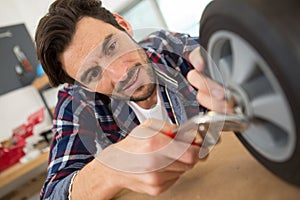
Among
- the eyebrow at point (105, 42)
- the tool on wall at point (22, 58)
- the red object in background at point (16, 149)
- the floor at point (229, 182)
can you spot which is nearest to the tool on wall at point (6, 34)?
the tool on wall at point (22, 58)

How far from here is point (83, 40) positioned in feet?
2.17

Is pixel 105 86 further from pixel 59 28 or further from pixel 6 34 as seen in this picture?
pixel 6 34

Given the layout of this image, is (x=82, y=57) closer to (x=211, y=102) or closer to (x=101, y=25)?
(x=101, y=25)

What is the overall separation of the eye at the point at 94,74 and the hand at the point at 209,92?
0.96 ft

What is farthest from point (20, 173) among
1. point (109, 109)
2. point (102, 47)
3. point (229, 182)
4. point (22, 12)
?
point (22, 12)

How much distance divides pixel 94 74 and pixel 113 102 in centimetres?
23

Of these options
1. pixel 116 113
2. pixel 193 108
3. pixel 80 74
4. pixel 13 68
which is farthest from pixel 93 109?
pixel 13 68

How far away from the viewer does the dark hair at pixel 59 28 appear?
0.68 m

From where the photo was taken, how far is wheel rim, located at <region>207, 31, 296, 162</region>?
0.30 meters

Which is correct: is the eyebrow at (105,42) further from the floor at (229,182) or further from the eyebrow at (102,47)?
the floor at (229,182)

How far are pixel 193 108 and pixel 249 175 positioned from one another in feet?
1.12

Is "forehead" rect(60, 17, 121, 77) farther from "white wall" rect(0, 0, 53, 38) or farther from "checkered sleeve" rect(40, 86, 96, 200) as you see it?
"white wall" rect(0, 0, 53, 38)

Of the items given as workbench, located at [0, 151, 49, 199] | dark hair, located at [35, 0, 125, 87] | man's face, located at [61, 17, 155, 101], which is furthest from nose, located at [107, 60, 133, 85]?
workbench, located at [0, 151, 49, 199]

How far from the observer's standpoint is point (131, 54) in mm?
729
